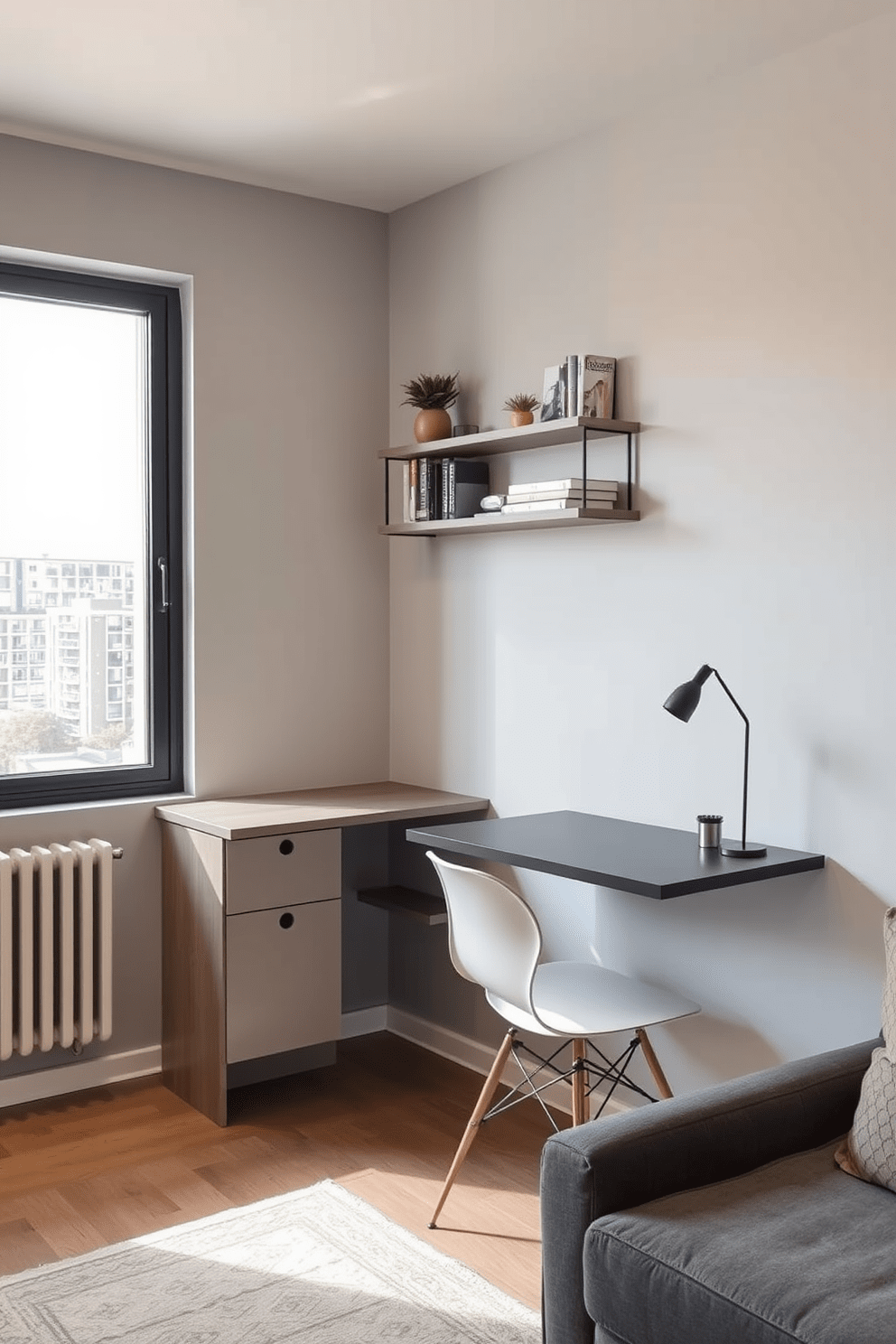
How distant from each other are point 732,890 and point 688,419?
1.17 metres

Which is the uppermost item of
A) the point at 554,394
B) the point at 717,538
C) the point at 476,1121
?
the point at 554,394

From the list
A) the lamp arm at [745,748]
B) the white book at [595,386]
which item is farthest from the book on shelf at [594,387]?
the lamp arm at [745,748]

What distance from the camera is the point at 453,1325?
2.46m

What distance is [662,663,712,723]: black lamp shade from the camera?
2.87m

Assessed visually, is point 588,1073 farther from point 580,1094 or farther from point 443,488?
point 443,488

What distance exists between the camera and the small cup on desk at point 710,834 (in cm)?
295

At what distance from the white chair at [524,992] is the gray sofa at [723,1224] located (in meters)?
0.53

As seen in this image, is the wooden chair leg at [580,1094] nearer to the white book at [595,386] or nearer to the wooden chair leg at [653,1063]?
the wooden chair leg at [653,1063]

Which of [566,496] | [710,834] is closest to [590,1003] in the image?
[710,834]

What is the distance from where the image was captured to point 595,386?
3.30 m

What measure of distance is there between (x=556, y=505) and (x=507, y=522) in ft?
0.63

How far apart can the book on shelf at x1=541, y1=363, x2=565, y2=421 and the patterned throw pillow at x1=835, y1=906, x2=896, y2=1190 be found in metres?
1.70

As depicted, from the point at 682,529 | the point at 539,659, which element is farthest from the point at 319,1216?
the point at 682,529

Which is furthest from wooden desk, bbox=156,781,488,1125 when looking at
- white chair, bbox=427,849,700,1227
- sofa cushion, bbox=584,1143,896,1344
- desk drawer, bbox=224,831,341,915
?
sofa cushion, bbox=584,1143,896,1344
